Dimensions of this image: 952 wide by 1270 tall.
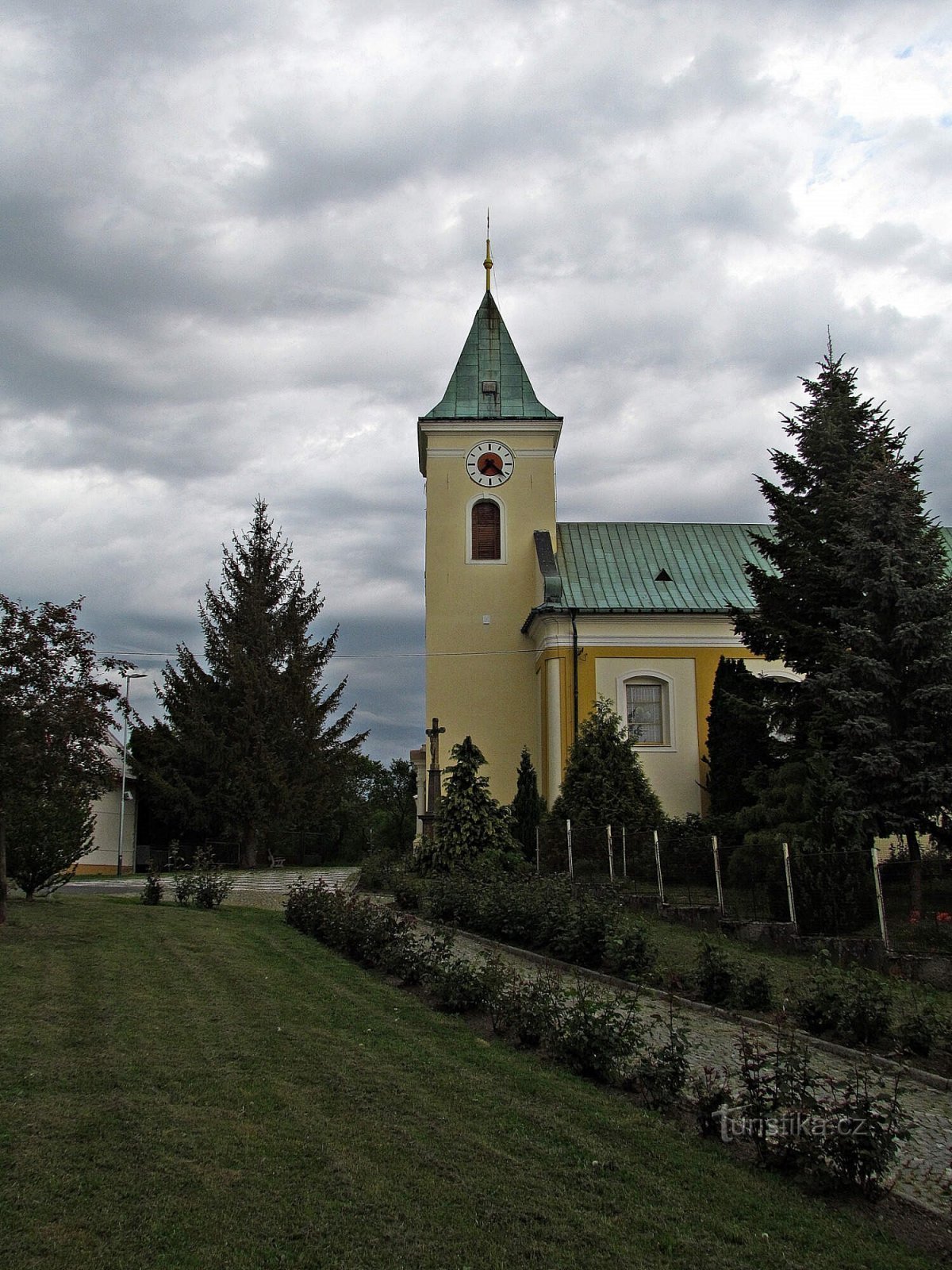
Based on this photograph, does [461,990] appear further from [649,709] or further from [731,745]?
Answer: [649,709]

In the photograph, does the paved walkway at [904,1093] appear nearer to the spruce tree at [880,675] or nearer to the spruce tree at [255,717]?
the spruce tree at [880,675]

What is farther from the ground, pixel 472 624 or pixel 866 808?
pixel 472 624

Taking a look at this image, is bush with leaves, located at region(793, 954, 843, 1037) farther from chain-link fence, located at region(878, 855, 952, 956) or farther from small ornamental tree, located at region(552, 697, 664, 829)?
small ornamental tree, located at region(552, 697, 664, 829)

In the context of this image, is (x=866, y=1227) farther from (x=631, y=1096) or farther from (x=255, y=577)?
(x=255, y=577)

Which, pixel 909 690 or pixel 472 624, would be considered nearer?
pixel 909 690

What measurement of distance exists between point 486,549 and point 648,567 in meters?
5.29

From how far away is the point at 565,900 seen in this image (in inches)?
537

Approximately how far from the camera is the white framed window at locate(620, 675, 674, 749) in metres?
30.1

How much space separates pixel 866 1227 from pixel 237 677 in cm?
3230

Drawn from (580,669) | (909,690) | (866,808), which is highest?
(580,669)

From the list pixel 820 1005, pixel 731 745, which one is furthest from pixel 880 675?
pixel 731 745

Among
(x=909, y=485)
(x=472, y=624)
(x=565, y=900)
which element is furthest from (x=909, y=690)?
(x=472, y=624)

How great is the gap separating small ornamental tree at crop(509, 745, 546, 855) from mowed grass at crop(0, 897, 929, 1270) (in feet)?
58.9

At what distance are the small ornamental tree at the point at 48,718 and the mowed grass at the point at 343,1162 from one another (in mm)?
5257
